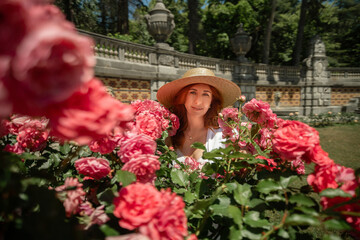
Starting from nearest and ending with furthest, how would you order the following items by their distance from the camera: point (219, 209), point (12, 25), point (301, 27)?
1. point (12, 25)
2. point (219, 209)
3. point (301, 27)

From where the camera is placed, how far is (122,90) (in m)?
6.32

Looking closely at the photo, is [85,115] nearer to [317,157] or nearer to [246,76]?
[317,157]

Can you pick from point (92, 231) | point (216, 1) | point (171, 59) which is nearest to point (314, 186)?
point (92, 231)

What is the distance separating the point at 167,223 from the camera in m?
0.51

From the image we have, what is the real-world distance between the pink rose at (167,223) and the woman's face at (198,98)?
1349 millimetres

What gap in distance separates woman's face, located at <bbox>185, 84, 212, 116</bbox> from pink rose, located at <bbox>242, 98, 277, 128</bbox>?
28.3 inches

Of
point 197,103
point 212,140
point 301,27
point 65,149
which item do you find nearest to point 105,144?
point 65,149

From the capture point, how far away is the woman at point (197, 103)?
5.97 ft

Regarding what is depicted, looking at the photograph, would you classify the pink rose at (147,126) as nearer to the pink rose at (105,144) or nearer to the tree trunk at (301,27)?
the pink rose at (105,144)

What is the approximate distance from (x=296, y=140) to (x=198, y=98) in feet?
3.95

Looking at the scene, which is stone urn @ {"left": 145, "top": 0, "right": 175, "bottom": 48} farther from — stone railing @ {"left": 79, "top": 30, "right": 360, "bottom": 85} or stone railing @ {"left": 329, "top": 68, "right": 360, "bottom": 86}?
stone railing @ {"left": 329, "top": 68, "right": 360, "bottom": 86}

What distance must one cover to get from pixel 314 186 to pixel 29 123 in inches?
50.9

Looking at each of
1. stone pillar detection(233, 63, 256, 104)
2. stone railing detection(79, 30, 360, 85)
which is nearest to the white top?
stone railing detection(79, 30, 360, 85)

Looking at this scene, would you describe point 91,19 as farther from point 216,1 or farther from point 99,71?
point 216,1
